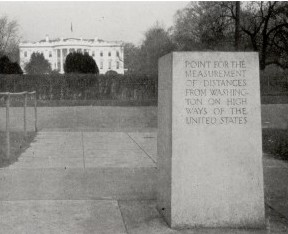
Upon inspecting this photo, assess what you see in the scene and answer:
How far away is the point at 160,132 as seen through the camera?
583 cm

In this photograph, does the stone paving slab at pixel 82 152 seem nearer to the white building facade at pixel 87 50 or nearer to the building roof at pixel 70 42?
the building roof at pixel 70 42

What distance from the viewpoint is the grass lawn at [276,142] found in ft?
36.1

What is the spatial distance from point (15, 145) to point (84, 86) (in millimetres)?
26909

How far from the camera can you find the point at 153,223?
5523 millimetres

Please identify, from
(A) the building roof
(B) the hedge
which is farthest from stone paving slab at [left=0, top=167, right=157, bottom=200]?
(A) the building roof

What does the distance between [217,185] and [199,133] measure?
0.54 metres

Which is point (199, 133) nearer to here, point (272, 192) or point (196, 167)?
point (196, 167)

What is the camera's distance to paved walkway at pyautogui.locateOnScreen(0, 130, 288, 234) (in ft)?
17.7

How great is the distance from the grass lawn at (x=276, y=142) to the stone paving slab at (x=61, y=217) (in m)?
5.26

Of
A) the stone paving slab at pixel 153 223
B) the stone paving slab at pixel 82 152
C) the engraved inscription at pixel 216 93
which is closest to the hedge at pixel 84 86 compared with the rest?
the stone paving slab at pixel 82 152

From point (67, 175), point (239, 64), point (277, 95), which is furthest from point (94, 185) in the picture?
point (277, 95)

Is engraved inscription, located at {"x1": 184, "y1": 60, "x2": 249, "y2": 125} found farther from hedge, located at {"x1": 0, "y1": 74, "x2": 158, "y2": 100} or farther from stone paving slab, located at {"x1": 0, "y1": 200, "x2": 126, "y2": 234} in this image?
hedge, located at {"x1": 0, "y1": 74, "x2": 158, "y2": 100}

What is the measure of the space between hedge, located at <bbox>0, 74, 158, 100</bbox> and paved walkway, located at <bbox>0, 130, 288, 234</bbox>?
2718 centimetres

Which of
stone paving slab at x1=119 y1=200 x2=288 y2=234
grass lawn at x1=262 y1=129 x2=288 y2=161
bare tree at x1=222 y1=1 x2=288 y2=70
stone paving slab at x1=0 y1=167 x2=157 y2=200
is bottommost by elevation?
stone paving slab at x1=119 y1=200 x2=288 y2=234
